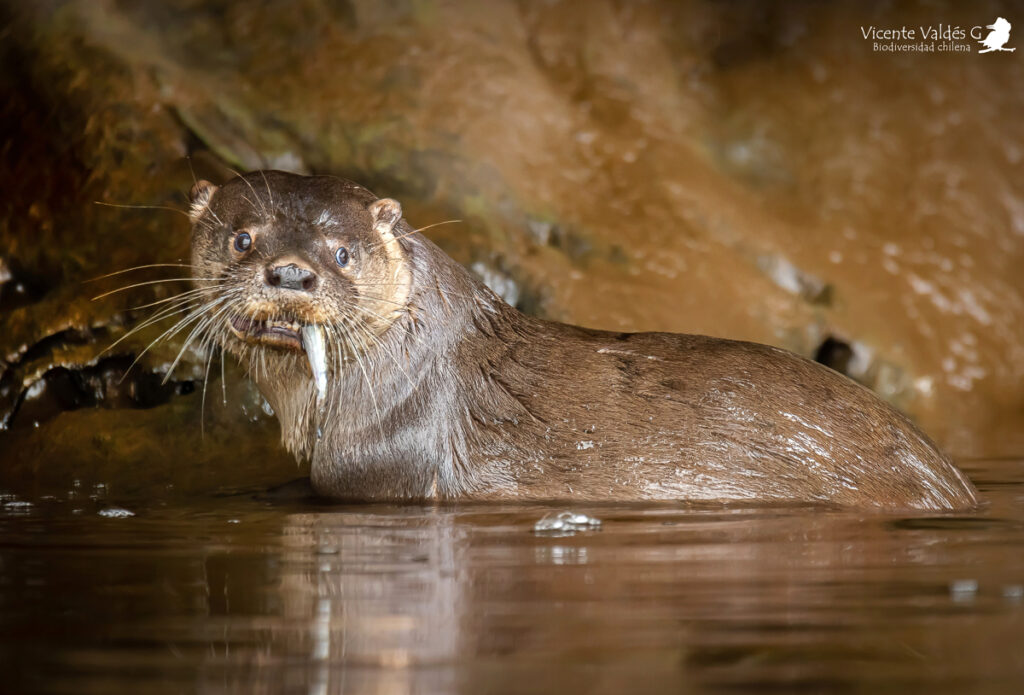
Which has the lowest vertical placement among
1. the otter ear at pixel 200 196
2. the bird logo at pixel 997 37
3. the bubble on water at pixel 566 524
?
the bubble on water at pixel 566 524

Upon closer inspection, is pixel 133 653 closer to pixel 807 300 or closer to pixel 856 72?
pixel 807 300

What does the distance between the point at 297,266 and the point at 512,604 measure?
171 centimetres

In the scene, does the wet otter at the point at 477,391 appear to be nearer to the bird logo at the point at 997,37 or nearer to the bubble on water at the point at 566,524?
the bubble on water at the point at 566,524

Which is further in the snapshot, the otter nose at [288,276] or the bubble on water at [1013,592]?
the otter nose at [288,276]

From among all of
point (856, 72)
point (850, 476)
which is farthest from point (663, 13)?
point (850, 476)

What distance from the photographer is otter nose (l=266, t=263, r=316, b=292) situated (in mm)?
3627

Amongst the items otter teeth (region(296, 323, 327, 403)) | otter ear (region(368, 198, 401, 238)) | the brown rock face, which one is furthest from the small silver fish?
the brown rock face

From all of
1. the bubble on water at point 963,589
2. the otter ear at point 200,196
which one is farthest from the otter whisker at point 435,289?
the bubble on water at point 963,589

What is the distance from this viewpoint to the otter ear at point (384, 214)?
3.97 meters

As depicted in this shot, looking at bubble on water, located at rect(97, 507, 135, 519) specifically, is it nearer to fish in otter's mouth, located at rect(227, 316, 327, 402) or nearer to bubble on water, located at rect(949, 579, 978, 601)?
fish in otter's mouth, located at rect(227, 316, 327, 402)

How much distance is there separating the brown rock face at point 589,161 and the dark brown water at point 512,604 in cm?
225

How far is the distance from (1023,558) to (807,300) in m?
4.06

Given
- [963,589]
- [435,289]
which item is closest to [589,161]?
[435,289]

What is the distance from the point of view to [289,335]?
385 cm
